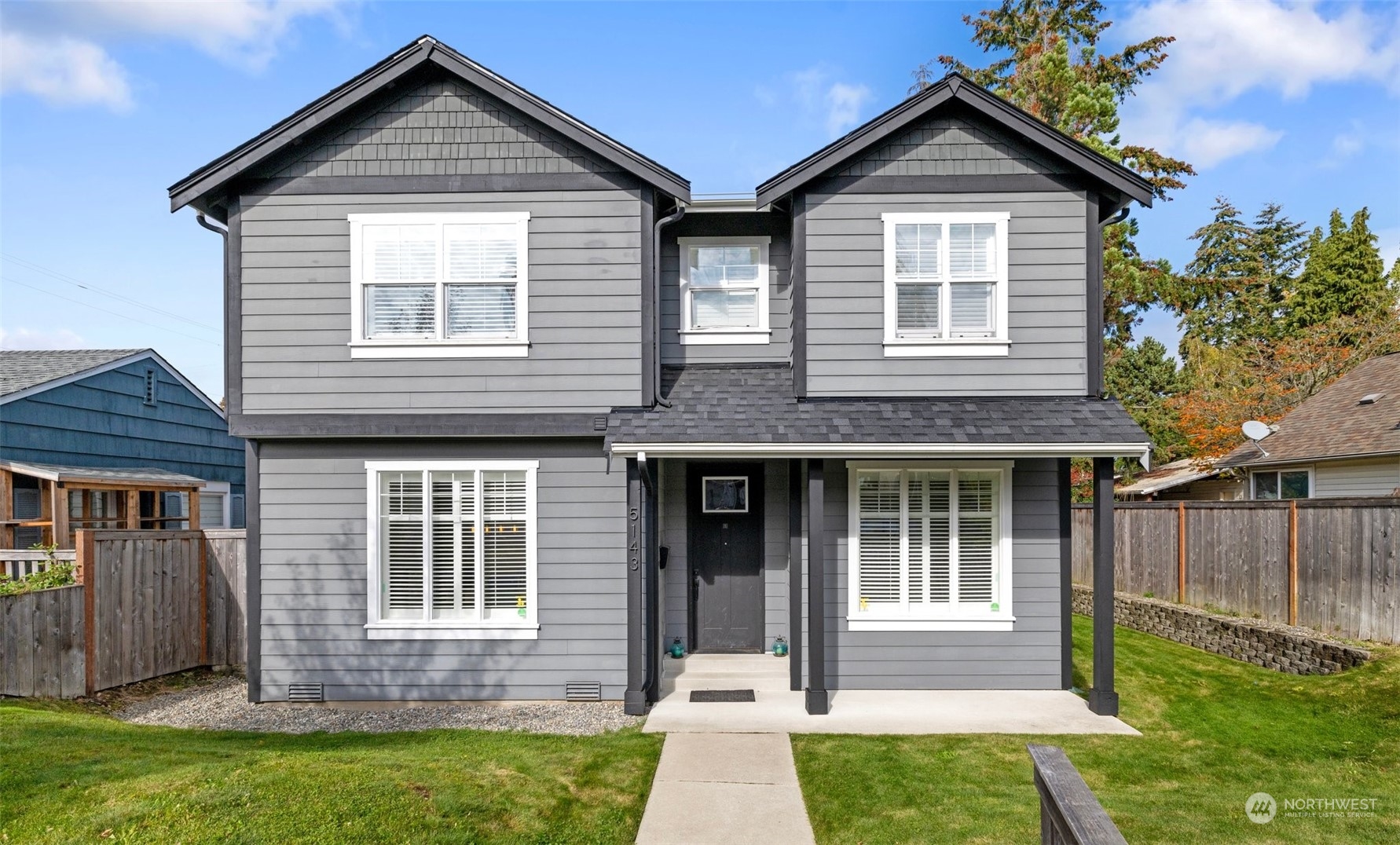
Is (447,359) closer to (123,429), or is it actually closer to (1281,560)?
(1281,560)

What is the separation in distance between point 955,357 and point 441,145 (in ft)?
19.6

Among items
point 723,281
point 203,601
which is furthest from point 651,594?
point 203,601

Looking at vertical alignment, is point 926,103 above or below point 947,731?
above

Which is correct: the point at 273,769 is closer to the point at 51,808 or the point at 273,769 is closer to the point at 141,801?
the point at 141,801

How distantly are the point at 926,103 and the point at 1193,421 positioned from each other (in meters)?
17.2

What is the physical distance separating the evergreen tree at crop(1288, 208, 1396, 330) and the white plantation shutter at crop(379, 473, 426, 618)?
28332 mm

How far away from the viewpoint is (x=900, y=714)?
24.1 feet

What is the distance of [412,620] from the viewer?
797 cm

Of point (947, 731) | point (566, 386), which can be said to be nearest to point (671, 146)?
point (566, 386)

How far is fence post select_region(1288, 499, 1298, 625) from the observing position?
9.14 metres

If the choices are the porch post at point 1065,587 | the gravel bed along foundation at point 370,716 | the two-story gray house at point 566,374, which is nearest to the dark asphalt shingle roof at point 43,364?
the two-story gray house at point 566,374

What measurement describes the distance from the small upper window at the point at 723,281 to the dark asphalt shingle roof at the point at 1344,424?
38.5 feet

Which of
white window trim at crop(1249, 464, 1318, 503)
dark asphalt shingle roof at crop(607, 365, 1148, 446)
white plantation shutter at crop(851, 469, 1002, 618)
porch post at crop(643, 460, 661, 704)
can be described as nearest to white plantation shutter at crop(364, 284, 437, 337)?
dark asphalt shingle roof at crop(607, 365, 1148, 446)

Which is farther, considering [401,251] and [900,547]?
[900,547]
